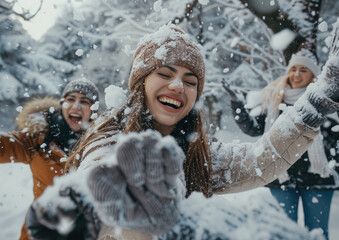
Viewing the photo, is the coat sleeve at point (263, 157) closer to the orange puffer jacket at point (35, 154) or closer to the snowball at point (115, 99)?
the snowball at point (115, 99)

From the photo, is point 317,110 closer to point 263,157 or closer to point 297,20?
point 263,157

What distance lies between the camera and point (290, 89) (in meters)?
2.99

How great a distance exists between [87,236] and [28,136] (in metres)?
2.11

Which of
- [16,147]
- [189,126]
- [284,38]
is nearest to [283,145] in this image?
[189,126]

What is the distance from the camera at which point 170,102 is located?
142 cm

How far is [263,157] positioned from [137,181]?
116 centimetres

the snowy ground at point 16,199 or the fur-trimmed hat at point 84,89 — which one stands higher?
the fur-trimmed hat at point 84,89

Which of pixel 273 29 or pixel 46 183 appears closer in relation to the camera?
pixel 46 183

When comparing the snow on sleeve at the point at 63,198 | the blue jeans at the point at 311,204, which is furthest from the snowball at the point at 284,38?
the snow on sleeve at the point at 63,198

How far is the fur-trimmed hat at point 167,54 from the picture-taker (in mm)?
1493

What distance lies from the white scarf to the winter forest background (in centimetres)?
145

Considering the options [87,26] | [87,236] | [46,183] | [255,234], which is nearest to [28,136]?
[46,183]

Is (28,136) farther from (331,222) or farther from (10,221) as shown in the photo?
(331,222)

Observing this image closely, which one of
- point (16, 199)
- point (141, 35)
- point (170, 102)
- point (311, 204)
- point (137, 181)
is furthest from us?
point (141, 35)
